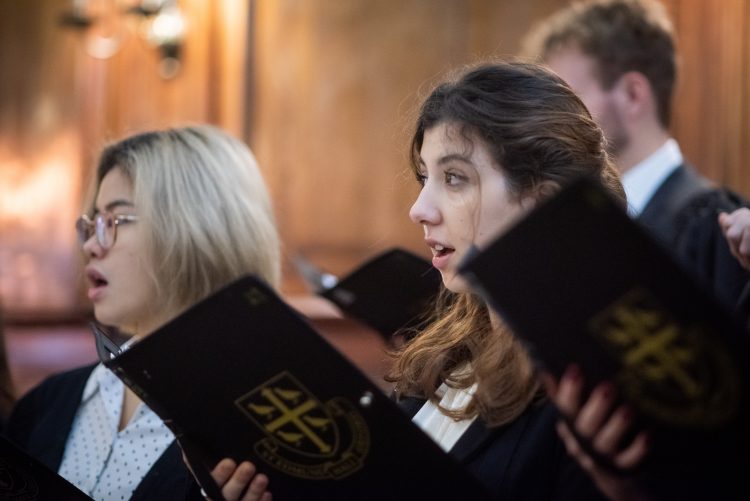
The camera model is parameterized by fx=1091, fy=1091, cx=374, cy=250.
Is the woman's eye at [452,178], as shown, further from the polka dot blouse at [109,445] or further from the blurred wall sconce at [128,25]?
the blurred wall sconce at [128,25]

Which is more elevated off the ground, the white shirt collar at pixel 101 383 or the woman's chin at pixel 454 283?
the woman's chin at pixel 454 283

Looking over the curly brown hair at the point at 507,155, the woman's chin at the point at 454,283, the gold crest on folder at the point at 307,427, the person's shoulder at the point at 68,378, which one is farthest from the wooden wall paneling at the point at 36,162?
the gold crest on folder at the point at 307,427

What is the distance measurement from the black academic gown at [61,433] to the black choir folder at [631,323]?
935 millimetres

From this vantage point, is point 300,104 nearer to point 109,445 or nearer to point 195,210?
point 195,210

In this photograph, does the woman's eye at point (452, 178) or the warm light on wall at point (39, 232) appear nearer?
the woman's eye at point (452, 178)

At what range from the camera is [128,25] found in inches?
195

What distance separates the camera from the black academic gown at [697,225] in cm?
239

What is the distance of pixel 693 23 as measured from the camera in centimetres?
358

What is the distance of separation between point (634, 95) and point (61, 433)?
174 cm

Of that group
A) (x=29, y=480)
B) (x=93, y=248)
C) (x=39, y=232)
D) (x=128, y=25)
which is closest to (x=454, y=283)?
(x=29, y=480)

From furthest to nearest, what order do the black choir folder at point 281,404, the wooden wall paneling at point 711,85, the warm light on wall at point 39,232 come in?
the warm light on wall at point 39,232
the wooden wall paneling at point 711,85
the black choir folder at point 281,404

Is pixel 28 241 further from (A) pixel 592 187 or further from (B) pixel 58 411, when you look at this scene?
(A) pixel 592 187

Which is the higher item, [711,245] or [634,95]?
[634,95]

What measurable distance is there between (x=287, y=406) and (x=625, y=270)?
19.8 inches
